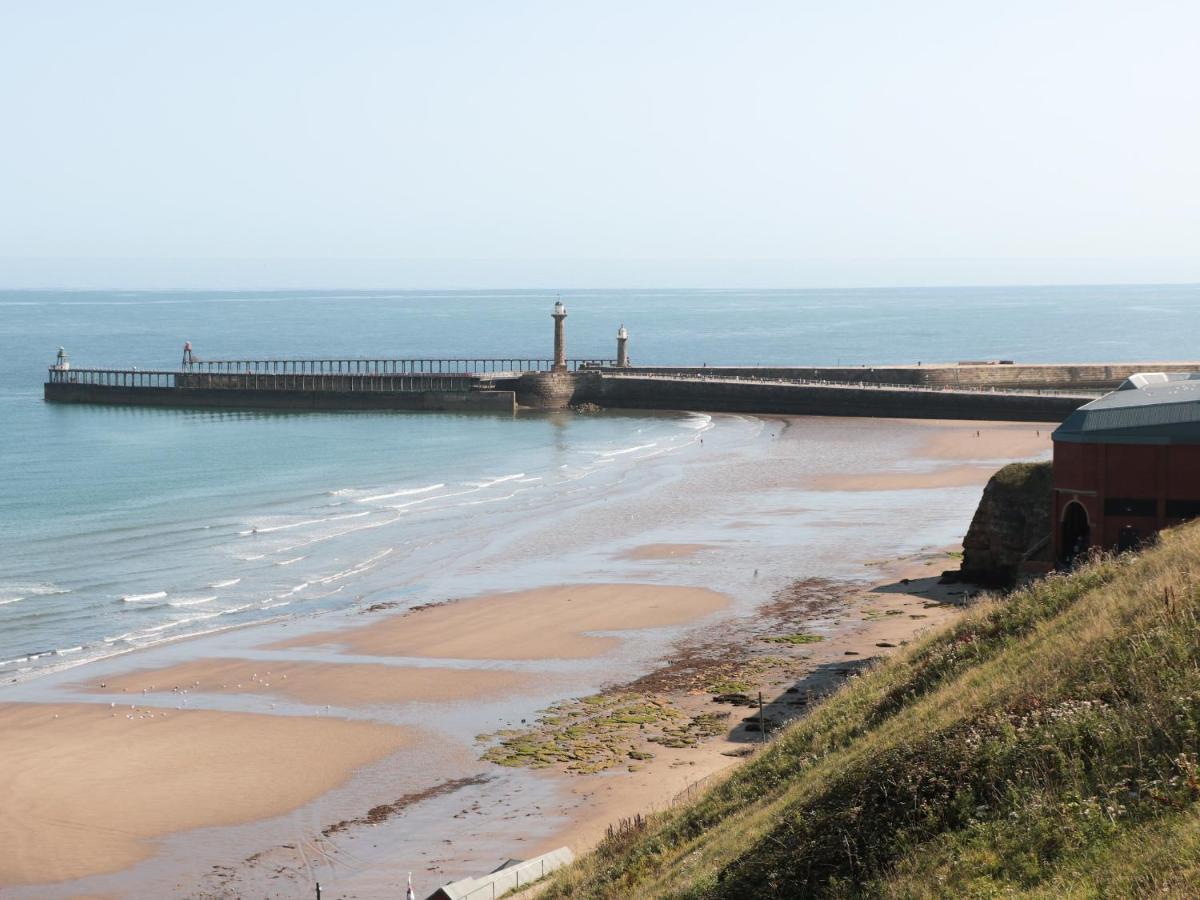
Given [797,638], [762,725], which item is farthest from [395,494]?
[762,725]

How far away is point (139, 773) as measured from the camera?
20562 millimetres

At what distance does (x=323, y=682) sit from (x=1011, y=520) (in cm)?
1435

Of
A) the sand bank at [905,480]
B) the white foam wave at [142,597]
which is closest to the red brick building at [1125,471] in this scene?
the white foam wave at [142,597]

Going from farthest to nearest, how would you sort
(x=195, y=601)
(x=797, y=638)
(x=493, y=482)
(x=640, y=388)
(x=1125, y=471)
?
(x=640, y=388), (x=493, y=482), (x=195, y=601), (x=797, y=638), (x=1125, y=471)

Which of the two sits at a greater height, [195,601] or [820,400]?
[820,400]

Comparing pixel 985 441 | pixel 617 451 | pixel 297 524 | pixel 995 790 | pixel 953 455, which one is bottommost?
pixel 297 524

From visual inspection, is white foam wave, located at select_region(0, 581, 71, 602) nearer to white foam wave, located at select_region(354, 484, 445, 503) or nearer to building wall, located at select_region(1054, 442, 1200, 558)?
white foam wave, located at select_region(354, 484, 445, 503)

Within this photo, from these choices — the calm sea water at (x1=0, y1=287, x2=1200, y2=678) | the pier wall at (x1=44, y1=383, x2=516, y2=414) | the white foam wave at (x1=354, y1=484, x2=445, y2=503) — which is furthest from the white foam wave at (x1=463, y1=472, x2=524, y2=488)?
the pier wall at (x1=44, y1=383, x2=516, y2=414)

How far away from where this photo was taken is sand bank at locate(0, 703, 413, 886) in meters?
18.1

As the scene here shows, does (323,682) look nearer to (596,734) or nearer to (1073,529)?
(596,734)

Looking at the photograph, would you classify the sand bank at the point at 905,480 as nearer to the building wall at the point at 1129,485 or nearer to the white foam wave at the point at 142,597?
the building wall at the point at 1129,485

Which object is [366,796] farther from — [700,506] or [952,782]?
[700,506]

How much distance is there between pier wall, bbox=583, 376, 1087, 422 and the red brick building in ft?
137

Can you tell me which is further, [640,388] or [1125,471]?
[640,388]
